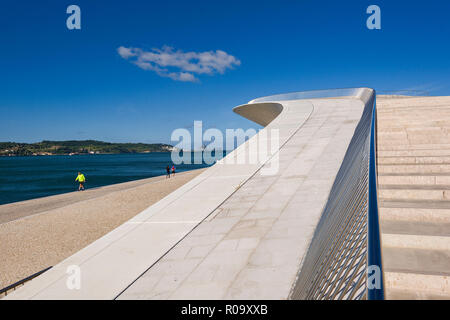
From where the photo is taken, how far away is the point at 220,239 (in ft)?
13.3

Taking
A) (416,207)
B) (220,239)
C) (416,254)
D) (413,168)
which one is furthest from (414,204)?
Answer: (220,239)

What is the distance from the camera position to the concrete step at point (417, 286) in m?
2.43

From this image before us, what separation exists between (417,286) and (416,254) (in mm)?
525

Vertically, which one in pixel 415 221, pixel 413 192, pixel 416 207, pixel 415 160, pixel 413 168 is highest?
pixel 415 160

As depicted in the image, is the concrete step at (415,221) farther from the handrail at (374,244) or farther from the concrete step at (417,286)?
the handrail at (374,244)

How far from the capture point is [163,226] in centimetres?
466

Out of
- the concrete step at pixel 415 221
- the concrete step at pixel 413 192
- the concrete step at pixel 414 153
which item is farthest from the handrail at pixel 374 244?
the concrete step at pixel 414 153

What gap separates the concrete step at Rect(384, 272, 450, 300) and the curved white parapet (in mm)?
905

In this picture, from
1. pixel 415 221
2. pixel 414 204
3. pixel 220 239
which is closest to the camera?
pixel 415 221

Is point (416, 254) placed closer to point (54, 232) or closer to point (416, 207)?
point (416, 207)

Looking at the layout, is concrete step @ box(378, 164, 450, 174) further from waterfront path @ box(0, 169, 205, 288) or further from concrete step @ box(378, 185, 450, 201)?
waterfront path @ box(0, 169, 205, 288)

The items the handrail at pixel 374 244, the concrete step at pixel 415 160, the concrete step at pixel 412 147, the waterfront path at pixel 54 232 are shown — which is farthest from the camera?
the waterfront path at pixel 54 232
